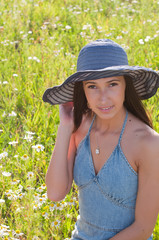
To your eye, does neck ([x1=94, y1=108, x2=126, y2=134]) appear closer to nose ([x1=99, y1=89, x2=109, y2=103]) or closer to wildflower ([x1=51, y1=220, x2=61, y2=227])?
nose ([x1=99, y1=89, x2=109, y2=103])

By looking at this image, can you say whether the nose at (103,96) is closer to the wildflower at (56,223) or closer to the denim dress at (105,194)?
the denim dress at (105,194)

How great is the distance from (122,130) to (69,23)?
4071 mm

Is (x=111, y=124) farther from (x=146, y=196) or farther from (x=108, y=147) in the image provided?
(x=146, y=196)

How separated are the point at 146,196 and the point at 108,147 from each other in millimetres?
319

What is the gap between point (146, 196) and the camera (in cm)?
175

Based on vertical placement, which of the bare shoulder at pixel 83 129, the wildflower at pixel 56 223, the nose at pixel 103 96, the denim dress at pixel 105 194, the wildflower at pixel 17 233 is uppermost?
the nose at pixel 103 96

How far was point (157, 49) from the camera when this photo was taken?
14.7 ft

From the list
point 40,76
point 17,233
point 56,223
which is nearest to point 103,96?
point 56,223

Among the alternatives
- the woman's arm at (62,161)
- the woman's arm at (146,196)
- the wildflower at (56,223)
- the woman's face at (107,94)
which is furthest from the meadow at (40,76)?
the woman's face at (107,94)

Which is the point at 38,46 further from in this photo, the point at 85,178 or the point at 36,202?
the point at 85,178

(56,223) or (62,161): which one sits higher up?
(62,161)

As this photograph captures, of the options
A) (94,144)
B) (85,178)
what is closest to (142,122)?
(94,144)

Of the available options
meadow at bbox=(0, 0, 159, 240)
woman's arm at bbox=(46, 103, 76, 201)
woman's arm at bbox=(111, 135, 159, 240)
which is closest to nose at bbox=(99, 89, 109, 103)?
woman's arm at bbox=(111, 135, 159, 240)

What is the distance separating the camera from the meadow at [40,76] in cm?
246
